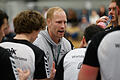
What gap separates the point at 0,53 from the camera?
11.4 feet

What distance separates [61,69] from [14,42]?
63cm

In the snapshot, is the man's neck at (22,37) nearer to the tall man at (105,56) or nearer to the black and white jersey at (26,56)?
the black and white jersey at (26,56)

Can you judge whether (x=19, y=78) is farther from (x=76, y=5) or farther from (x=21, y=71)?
(x=76, y=5)

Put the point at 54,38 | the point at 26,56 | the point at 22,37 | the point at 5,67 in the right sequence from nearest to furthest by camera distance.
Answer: the point at 5,67 < the point at 26,56 < the point at 22,37 < the point at 54,38

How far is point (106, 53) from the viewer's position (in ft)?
9.72

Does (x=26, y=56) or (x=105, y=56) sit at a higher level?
(x=105, y=56)

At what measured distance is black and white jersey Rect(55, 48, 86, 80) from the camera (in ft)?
13.0

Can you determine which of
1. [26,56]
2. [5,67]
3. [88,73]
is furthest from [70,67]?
[88,73]

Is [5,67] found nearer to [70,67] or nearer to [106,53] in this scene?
[70,67]

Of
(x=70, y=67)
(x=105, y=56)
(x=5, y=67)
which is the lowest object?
(x=70, y=67)

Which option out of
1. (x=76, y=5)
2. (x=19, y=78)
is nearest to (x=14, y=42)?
(x=19, y=78)

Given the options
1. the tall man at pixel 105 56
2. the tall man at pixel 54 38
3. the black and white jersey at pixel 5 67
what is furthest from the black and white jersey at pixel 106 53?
the tall man at pixel 54 38

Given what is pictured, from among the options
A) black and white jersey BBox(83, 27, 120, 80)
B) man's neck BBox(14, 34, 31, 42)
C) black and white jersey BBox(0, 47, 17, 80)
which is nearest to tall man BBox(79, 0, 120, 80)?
black and white jersey BBox(83, 27, 120, 80)

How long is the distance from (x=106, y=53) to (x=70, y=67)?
1.06m
